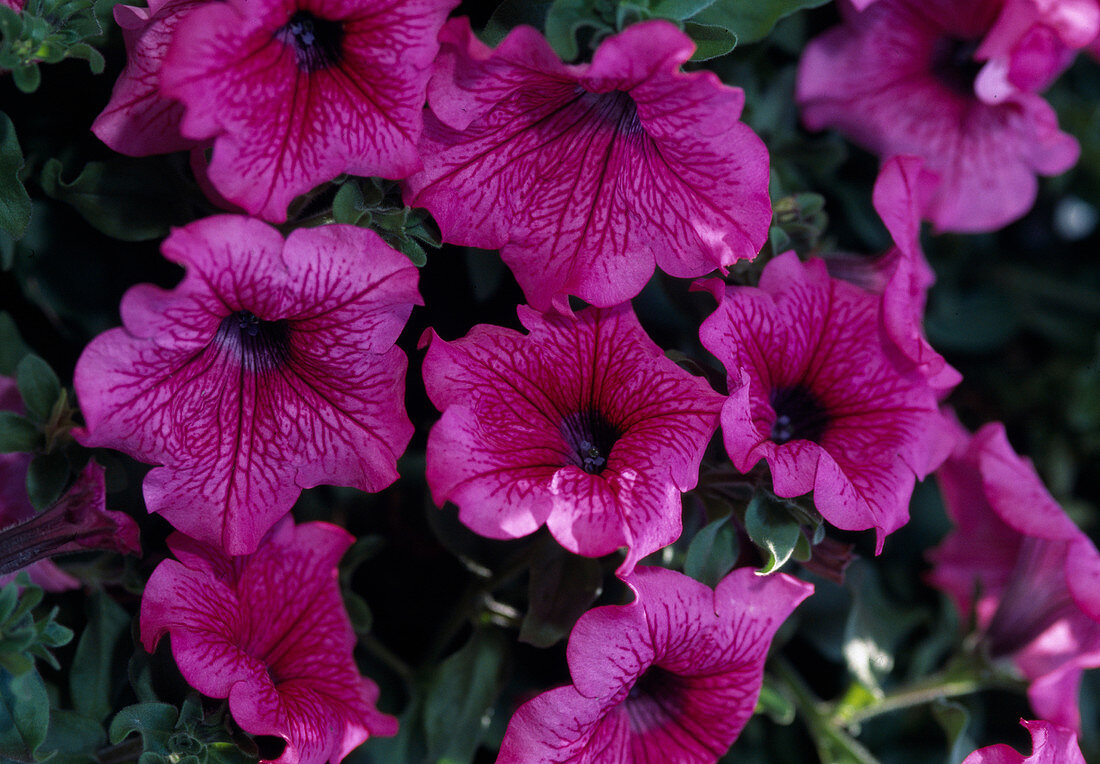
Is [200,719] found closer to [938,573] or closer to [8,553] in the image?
[8,553]

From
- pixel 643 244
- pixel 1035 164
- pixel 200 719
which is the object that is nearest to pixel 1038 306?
pixel 1035 164

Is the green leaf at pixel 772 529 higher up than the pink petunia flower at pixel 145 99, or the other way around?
the pink petunia flower at pixel 145 99

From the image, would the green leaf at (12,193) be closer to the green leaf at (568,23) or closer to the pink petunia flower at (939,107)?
the green leaf at (568,23)

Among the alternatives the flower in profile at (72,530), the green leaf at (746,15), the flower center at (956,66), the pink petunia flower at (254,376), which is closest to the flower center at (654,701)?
the pink petunia flower at (254,376)

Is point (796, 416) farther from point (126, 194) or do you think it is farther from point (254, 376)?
point (126, 194)

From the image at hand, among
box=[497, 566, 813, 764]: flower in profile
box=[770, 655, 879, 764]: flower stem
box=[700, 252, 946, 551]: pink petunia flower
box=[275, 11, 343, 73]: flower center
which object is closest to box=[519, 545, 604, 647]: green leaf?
box=[497, 566, 813, 764]: flower in profile

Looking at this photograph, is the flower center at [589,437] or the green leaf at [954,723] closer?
the flower center at [589,437]
